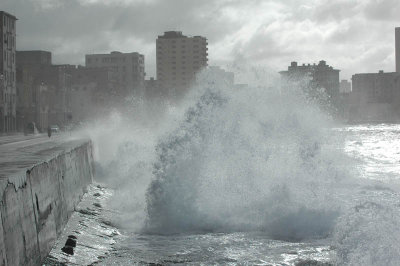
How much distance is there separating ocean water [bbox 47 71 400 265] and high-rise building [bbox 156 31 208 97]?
155222mm

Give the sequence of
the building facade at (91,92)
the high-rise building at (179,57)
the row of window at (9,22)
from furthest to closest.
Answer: the high-rise building at (179,57) → the building facade at (91,92) → the row of window at (9,22)

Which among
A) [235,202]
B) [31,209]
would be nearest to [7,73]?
[235,202]

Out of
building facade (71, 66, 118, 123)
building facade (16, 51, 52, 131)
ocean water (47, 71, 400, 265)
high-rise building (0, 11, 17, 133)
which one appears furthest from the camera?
building facade (71, 66, 118, 123)

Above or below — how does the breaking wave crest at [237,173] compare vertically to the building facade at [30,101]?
below

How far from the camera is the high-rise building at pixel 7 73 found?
7144 centimetres

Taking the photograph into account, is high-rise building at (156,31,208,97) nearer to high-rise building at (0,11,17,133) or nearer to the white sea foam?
high-rise building at (0,11,17,133)

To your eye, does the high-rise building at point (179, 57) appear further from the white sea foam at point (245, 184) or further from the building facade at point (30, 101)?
the white sea foam at point (245, 184)

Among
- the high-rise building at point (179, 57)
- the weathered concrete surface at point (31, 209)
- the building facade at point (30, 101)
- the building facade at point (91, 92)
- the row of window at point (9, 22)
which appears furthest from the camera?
the high-rise building at point (179, 57)

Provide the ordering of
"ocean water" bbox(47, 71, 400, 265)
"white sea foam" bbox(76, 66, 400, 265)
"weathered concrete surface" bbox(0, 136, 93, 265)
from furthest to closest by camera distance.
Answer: "white sea foam" bbox(76, 66, 400, 265) < "ocean water" bbox(47, 71, 400, 265) < "weathered concrete surface" bbox(0, 136, 93, 265)

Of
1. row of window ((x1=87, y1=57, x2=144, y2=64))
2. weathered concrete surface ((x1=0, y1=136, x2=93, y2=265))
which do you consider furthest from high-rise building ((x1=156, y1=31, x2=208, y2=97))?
weathered concrete surface ((x1=0, y1=136, x2=93, y2=265))

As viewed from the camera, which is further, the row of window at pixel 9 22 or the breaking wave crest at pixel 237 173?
the row of window at pixel 9 22

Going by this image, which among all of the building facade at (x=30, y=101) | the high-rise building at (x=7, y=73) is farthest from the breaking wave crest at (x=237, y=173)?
the building facade at (x=30, y=101)

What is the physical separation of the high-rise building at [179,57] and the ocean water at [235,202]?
509ft

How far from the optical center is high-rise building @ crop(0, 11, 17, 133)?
71.4 meters
